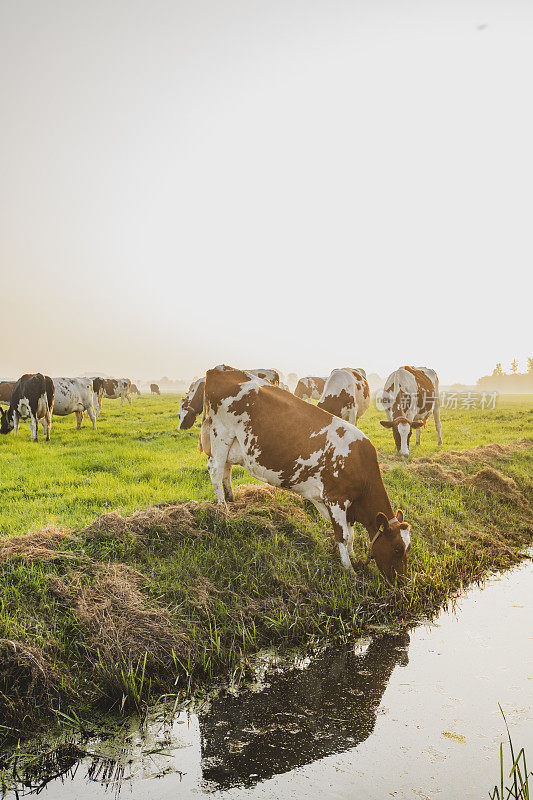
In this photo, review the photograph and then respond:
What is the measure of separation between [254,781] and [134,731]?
1117 millimetres

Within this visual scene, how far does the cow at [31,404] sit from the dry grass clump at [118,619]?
1270 cm

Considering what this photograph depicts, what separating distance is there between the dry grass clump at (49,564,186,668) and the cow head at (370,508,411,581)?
9.65 feet

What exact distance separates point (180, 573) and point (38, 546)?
1845 millimetres

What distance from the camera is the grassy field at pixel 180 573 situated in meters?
4.61

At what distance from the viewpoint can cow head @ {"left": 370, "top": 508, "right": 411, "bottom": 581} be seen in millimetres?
6578

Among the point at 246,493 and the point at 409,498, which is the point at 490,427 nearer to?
the point at 409,498

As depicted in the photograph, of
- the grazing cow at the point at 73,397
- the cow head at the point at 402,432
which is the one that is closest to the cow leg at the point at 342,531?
the cow head at the point at 402,432

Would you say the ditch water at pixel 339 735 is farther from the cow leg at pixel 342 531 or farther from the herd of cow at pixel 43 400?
the herd of cow at pixel 43 400

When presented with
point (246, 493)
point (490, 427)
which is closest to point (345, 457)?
point (246, 493)

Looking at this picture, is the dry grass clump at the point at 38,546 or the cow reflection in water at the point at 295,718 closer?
the cow reflection in water at the point at 295,718

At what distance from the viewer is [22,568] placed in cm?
570

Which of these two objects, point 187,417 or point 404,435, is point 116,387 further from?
point 404,435

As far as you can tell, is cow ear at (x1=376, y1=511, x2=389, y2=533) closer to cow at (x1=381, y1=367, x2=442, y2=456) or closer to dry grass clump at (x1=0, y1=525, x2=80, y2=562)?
dry grass clump at (x1=0, y1=525, x2=80, y2=562)

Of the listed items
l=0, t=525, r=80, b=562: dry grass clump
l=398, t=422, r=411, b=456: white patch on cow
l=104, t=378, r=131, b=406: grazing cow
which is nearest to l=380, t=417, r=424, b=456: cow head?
l=398, t=422, r=411, b=456: white patch on cow
